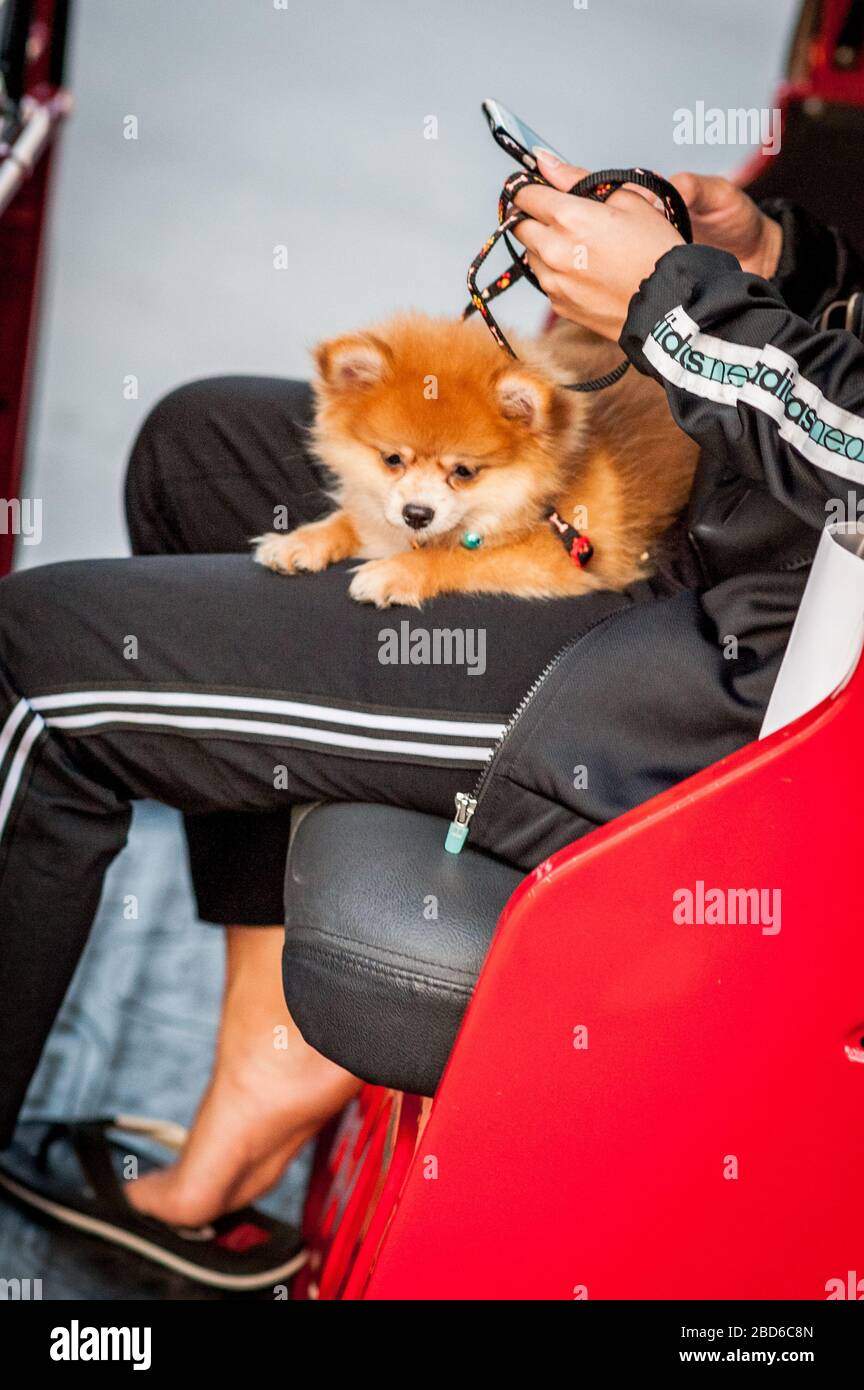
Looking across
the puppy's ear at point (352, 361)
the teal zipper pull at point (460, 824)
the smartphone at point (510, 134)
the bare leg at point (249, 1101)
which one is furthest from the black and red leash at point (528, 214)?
the bare leg at point (249, 1101)

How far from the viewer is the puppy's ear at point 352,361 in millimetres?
1455

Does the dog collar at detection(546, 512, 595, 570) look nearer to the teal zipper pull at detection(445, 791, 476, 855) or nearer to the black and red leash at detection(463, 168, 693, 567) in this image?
the black and red leash at detection(463, 168, 693, 567)

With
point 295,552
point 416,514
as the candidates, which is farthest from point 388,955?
point 416,514

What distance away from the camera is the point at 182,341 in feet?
12.4

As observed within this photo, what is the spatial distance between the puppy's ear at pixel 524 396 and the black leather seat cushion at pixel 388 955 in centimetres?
54

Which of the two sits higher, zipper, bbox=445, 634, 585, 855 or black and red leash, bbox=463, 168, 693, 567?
black and red leash, bbox=463, 168, 693, 567

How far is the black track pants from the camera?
1.11 m

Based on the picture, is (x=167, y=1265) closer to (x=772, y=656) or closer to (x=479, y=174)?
(x=772, y=656)

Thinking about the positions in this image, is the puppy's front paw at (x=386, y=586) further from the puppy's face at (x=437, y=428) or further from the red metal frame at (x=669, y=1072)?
the red metal frame at (x=669, y=1072)

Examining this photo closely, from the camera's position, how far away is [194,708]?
1.12 metres

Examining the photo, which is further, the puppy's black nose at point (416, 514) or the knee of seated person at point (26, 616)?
the puppy's black nose at point (416, 514)

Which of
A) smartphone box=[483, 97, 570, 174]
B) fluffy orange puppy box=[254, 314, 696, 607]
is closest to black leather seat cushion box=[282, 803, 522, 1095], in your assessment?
fluffy orange puppy box=[254, 314, 696, 607]

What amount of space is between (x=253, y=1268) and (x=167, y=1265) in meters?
0.10
